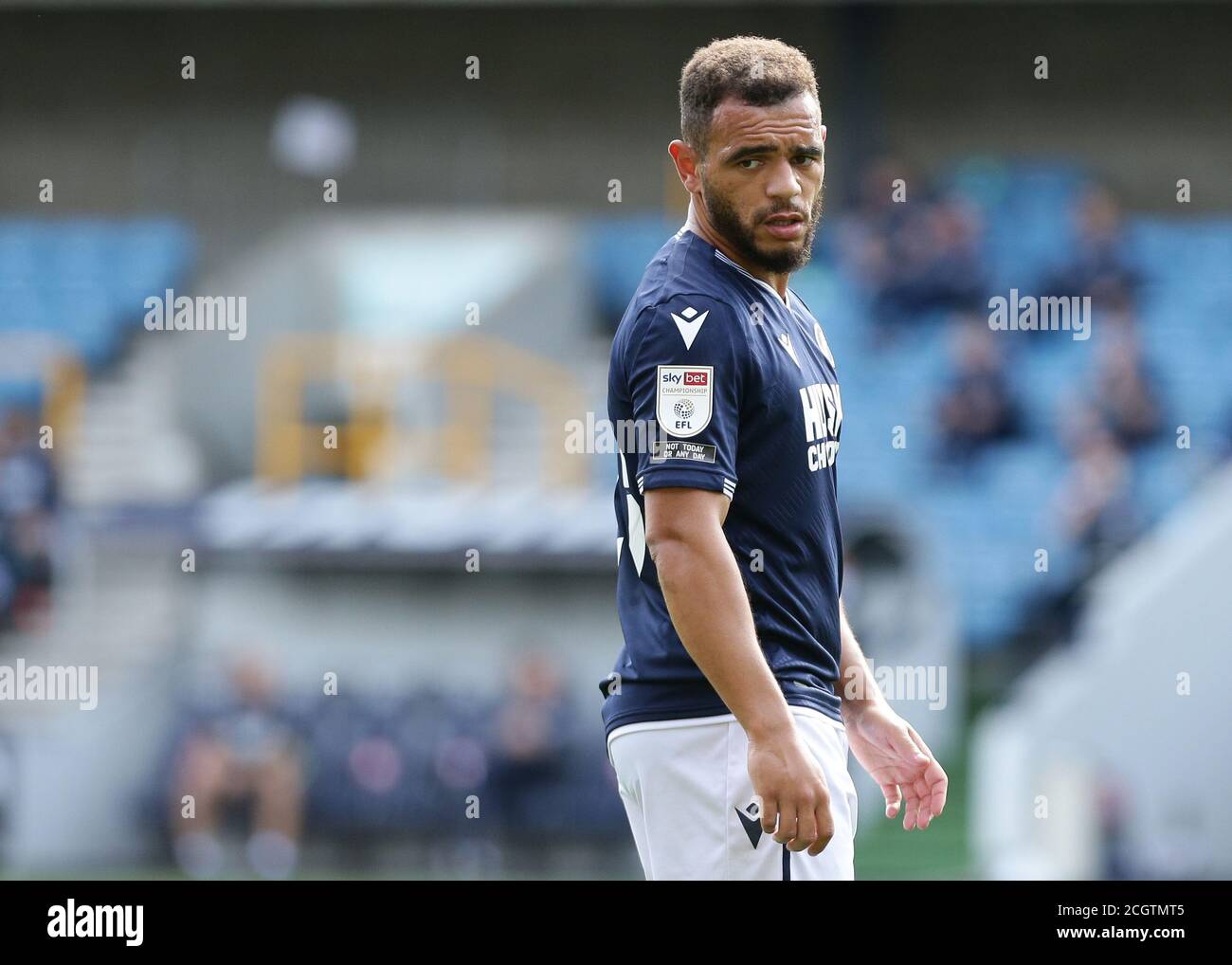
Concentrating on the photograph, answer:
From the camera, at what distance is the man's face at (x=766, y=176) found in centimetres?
266

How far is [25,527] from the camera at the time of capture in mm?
12664

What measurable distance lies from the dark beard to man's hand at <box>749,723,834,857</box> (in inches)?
30.9

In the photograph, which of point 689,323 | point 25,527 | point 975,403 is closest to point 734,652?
point 689,323

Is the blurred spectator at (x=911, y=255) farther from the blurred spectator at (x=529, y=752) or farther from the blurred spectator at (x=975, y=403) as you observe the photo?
the blurred spectator at (x=529, y=752)

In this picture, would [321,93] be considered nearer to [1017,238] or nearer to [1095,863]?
[1017,238]

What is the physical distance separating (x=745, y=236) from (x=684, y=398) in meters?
0.33

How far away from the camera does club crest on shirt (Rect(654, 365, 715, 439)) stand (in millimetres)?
2555

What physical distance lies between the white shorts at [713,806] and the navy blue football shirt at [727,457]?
4 centimetres

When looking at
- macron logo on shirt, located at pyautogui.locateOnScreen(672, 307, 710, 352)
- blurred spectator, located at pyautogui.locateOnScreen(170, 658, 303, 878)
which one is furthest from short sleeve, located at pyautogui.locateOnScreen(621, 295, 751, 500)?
blurred spectator, located at pyautogui.locateOnScreen(170, 658, 303, 878)

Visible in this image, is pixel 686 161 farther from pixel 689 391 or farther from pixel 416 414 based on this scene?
pixel 416 414

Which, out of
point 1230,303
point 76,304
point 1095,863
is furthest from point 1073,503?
point 76,304

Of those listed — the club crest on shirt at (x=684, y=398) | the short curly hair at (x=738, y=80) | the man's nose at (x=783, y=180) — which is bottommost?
the club crest on shirt at (x=684, y=398)

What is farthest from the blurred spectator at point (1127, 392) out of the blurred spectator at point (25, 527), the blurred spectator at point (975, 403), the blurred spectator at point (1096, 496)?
the blurred spectator at point (25, 527)

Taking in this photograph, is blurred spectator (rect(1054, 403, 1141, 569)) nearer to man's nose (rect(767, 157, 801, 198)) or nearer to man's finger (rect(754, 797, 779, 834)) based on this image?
man's nose (rect(767, 157, 801, 198))
